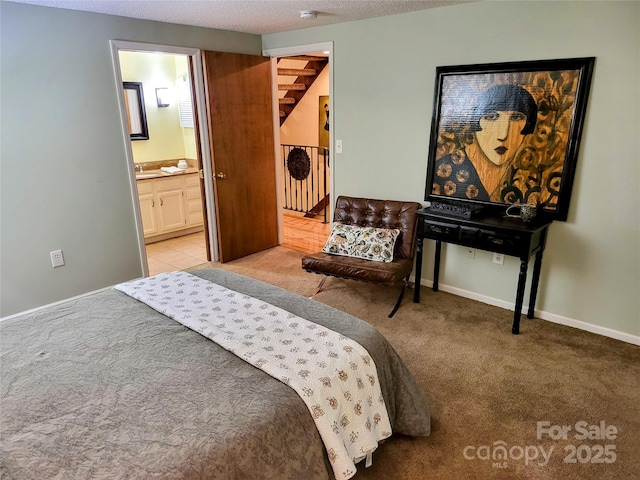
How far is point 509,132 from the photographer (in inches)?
116

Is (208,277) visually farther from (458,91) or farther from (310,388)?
(458,91)

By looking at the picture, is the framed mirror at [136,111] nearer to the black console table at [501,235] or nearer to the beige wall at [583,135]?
the beige wall at [583,135]

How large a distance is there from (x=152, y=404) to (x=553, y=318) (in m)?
2.83

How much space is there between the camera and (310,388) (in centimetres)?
145

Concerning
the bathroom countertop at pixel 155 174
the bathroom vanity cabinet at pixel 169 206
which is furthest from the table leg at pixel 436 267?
the bathroom countertop at pixel 155 174

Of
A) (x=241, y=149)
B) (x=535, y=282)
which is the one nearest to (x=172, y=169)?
(x=241, y=149)

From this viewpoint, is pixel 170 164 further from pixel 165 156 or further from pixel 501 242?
pixel 501 242

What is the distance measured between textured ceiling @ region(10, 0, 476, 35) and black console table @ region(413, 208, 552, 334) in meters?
1.55

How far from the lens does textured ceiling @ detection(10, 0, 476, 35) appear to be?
2861 millimetres

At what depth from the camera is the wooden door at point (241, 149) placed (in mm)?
3959

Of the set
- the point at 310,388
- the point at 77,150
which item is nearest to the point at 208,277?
the point at 310,388

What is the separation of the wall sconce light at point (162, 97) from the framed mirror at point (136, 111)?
21 centimetres

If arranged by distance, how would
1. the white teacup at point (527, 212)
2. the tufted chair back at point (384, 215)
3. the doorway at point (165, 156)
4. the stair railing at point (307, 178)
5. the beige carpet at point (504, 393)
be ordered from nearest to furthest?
the beige carpet at point (504, 393) → the white teacup at point (527, 212) → the tufted chair back at point (384, 215) → the doorway at point (165, 156) → the stair railing at point (307, 178)

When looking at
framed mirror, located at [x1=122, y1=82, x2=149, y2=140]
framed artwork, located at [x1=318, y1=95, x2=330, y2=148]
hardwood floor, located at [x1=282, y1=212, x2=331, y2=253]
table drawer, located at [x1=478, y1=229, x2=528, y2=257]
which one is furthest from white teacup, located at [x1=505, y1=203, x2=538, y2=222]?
framed mirror, located at [x1=122, y1=82, x2=149, y2=140]
